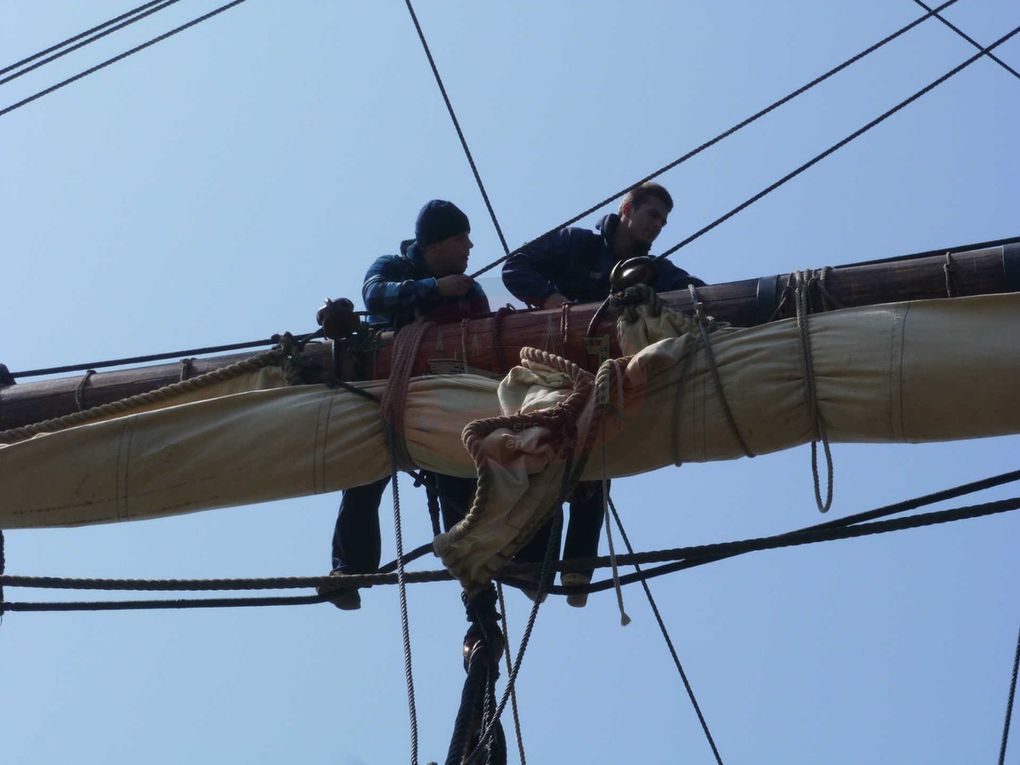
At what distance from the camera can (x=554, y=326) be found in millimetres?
7551

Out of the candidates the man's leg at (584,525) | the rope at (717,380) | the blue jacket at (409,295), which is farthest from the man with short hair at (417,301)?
the rope at (717,380)

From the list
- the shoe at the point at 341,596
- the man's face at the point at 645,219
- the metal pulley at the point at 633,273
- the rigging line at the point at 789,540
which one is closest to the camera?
the rigging line at the point at 789,540

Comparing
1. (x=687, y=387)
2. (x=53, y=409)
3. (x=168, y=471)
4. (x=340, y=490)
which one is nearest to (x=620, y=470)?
(x=687, y=387)

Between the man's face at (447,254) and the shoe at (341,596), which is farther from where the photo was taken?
the man's face at (447,254)

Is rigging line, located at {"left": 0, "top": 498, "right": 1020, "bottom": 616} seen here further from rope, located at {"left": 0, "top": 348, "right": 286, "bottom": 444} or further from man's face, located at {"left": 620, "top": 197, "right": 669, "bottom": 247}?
man's face, located at {"left": 620, "top": 197, "right": 669, "bottom": 247}

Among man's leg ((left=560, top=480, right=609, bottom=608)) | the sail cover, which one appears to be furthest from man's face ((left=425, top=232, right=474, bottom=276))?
man's leg ((left=560, top=480, right=609, bottom=608))

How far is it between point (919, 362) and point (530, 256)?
1605mm

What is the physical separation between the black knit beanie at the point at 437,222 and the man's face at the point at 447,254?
0.06ft

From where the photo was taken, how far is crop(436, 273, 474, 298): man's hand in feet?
25.4

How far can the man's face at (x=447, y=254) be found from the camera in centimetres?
793

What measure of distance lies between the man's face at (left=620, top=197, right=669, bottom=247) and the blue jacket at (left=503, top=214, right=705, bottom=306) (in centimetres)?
6

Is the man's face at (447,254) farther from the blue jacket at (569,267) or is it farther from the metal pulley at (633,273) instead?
the metal pulley at (633,273)

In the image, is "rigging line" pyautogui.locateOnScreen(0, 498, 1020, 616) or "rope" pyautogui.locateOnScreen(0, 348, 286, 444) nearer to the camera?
"rigging line" pyautogui.locateOnScreen(0, 498, 1020, 616)

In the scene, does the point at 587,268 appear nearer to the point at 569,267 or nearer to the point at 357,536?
the point at 569,267
